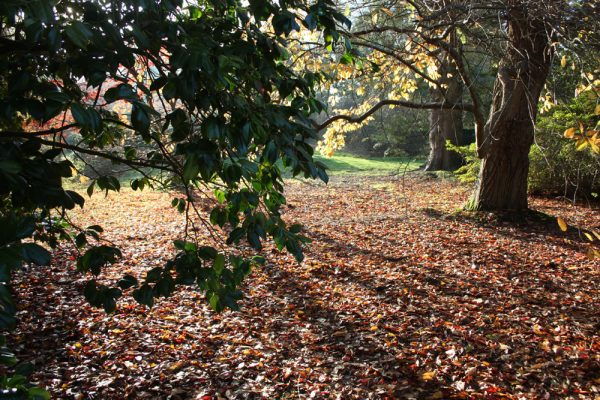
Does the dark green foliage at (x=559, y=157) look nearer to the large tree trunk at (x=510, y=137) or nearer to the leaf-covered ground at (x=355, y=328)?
the large tree trunk at (x=510, y=137)

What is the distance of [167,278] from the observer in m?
2.05

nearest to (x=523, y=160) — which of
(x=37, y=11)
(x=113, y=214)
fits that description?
(x=37, y=11)

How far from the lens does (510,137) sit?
7.72 metres

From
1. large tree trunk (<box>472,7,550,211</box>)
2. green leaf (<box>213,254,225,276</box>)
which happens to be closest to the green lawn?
large tree trunk (<box>472,7,550,211</box>)

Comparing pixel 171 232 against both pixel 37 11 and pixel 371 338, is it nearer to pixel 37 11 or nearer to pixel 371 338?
pixel 371 338

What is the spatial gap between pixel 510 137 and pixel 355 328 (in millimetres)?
5335

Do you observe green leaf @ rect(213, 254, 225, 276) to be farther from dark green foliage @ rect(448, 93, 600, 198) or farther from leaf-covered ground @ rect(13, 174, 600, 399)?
dark green foliage @ rect(448, 93, 600, 198)

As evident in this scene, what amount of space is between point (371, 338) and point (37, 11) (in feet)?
11.8

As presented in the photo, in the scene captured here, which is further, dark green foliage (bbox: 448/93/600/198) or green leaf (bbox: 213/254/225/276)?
dark green foliage (bbox: 448/93/600/198)

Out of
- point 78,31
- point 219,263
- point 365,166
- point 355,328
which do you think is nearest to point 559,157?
point 355,328

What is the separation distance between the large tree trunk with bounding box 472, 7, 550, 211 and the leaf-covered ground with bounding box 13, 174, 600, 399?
42.9 inches

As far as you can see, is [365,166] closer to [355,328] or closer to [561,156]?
[561,156]

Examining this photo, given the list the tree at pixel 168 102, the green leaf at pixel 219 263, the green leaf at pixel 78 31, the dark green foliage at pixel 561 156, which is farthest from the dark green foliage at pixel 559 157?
the green leaf at pixel 78 31

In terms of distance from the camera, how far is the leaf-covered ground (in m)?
3.29
